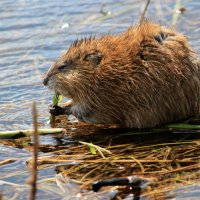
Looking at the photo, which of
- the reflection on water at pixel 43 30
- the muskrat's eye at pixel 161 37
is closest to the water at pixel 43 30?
the reflection on water at pixel 43 30

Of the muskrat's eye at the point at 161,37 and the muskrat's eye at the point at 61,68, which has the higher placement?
the muskrat's eye at the point at 161,37

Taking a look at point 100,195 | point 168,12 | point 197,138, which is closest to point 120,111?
point 197,138

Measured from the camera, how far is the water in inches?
250

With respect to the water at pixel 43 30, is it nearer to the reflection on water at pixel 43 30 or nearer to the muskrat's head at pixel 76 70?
the reflection on water at pixel 43 30

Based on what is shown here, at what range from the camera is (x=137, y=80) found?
17.2 ft

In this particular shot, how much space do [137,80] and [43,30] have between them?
10.2ft

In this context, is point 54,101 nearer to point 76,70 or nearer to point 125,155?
point 76,70

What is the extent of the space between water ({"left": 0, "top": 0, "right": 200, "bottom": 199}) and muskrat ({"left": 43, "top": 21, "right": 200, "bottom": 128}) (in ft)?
1.99

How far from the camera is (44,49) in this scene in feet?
25.0

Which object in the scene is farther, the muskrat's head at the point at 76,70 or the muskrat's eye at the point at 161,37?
the muskrat's head at the point at 76,70

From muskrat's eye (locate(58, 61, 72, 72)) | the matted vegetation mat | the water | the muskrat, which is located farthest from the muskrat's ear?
the water

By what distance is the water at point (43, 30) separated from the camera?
6341mm

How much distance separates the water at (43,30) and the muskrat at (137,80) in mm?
607

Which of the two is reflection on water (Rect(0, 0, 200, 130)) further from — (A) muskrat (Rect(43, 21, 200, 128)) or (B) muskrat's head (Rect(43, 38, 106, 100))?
(A) muskrat (Rect(43, 21, 200, 128))
